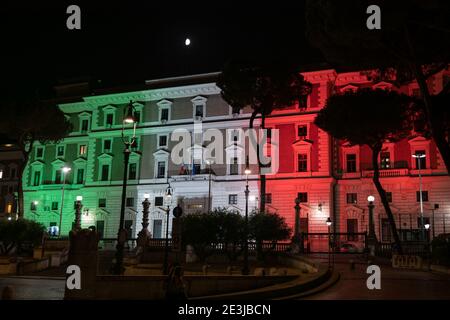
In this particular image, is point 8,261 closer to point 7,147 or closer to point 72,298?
point 72,298

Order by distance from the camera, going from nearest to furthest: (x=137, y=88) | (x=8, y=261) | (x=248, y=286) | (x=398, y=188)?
(x=248, y=286)
(x=8, y=261)
(x=398, y=188)
(x=137, y=88)

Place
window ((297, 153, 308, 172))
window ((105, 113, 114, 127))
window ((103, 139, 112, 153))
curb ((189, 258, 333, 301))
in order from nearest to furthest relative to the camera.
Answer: curb ((189, 258, 333, 301)) < window ((297, 153, 308, 172)) < window ((103, 139, 112, 153)) < window ((105, 113, 114, 127))

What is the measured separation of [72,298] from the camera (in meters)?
13.5

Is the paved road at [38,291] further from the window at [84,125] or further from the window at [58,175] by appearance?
the window at [84,125]

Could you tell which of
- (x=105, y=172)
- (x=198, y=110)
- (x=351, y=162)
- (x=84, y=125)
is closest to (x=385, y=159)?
(x=351, y=162)

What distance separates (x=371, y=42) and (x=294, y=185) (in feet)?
73.0

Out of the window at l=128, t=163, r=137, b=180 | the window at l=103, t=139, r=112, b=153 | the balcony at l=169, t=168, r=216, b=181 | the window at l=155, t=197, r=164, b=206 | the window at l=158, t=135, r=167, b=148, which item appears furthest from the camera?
the window at l=103, t=139, r=112, b=153

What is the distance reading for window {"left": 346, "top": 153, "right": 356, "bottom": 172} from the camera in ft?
134

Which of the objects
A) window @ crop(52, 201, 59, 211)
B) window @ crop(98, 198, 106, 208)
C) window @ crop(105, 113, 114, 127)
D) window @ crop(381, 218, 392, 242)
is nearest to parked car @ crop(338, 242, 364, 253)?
window @ crop(381, 218, 392, 242)

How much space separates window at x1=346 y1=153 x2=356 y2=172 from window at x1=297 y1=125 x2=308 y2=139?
4051mm

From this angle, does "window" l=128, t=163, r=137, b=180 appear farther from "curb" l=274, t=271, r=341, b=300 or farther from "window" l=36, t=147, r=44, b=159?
"curb" l=274, t=271, r=341, b=300

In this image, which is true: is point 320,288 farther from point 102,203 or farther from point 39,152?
point 39,152

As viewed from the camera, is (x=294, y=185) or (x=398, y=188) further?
(x=294, y=185)

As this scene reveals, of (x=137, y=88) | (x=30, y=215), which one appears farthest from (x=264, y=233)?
(x=30, y=215)
